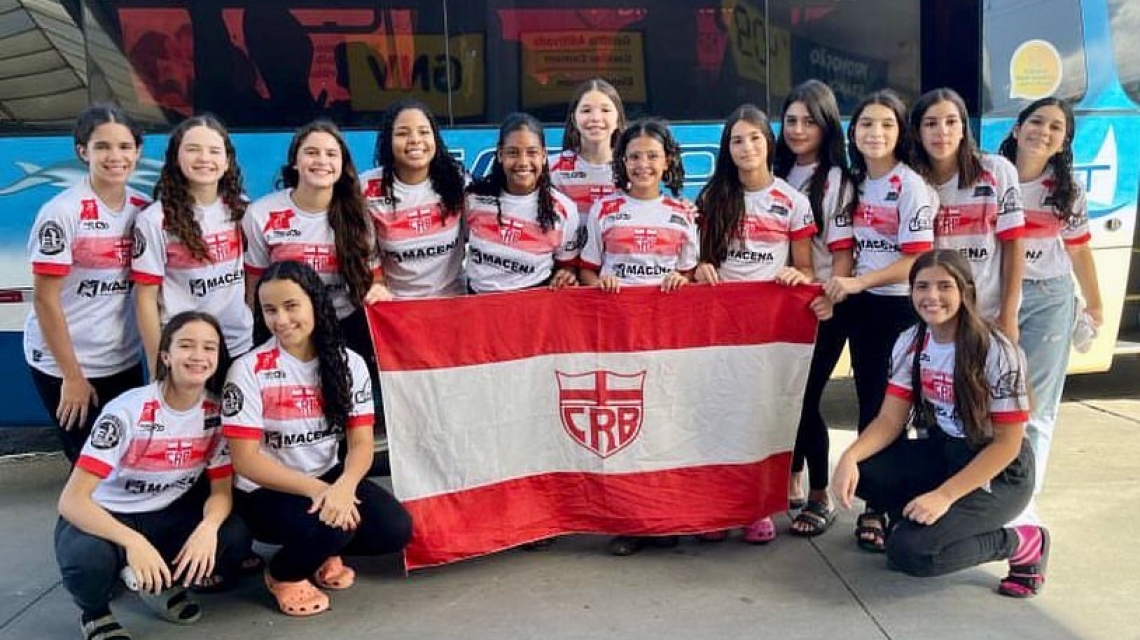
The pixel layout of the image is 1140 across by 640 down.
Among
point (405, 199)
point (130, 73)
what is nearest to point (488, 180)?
point (405, 199)

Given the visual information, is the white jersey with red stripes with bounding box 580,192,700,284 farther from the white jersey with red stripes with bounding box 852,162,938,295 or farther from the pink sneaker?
the pink sneaker

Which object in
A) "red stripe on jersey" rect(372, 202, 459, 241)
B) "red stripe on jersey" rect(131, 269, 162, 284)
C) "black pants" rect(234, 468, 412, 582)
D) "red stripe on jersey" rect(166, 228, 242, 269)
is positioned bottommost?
"black pants" rect(234, 468, 412, 582)

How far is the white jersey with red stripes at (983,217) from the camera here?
406 cm

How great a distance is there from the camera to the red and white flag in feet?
13.1

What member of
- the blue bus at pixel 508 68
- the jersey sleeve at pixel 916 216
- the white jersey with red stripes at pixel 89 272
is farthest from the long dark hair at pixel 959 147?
the white jersey with red stripes at pixel 89 272

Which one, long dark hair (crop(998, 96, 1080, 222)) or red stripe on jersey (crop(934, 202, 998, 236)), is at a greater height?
long dark hair (crop(998, 96, 1080, 222))

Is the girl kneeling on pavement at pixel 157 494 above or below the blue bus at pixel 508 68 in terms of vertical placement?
below

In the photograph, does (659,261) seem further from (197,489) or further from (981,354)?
(197,489)

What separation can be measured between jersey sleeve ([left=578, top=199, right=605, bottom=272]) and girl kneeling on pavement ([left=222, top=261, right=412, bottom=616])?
1.04 m

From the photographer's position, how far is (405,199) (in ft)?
13.4

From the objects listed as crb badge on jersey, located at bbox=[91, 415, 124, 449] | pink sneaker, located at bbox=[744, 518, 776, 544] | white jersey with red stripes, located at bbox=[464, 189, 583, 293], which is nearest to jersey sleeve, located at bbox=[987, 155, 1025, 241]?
pink sneaker, located at bbox=[744, 518, 776, 544]

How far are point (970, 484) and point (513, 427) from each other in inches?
68.7

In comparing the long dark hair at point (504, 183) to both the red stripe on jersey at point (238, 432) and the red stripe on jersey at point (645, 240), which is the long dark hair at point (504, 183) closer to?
the red stripe on jersey at point (645, 240)

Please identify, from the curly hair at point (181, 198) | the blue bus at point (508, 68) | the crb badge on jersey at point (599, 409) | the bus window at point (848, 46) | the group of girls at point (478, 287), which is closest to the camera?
the group of girls at point (478, 287)
